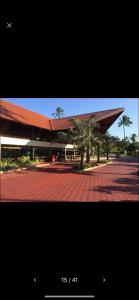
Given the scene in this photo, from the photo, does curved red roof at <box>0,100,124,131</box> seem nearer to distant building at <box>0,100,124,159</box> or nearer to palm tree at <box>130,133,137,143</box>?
distant building at <box>0,100,124,159</box>

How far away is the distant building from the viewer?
1706 cm

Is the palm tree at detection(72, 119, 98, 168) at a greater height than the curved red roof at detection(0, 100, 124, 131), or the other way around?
the curved red roof at detection(0, 100, 124, 131)

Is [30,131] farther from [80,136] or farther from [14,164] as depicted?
[80,136]

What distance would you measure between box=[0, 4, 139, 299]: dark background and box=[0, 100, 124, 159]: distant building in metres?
13.3

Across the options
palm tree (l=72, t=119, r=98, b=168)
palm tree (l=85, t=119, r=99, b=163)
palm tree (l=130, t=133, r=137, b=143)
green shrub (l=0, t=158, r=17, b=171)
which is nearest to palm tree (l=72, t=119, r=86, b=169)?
palm tree (l=72, t=119, r=98, b=168)
